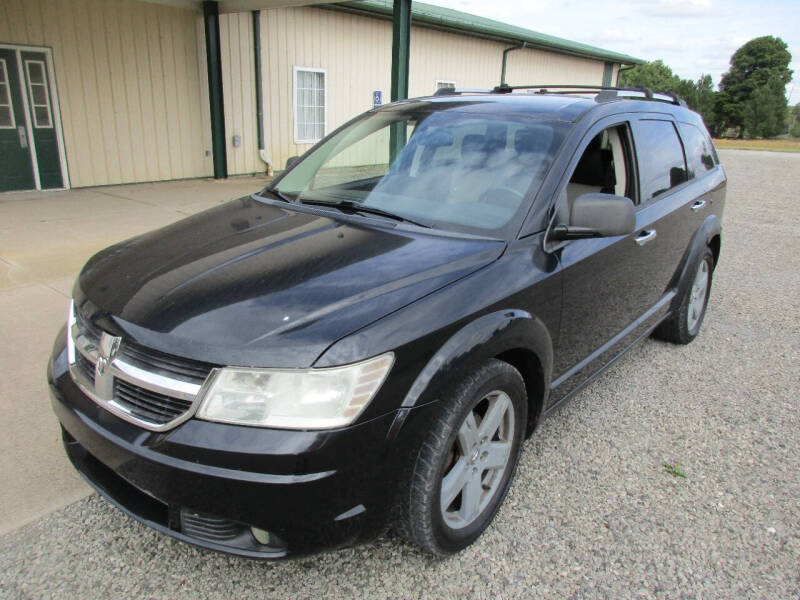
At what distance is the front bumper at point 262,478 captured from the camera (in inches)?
68.1

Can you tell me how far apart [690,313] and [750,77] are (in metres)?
81.8

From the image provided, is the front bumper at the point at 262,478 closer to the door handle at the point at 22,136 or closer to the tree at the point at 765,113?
the door handle at the point at 22,136

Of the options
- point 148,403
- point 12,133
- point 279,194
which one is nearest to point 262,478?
point 148,403

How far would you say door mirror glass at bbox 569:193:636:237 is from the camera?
2.46 metres

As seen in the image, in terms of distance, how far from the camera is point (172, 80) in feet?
35.2

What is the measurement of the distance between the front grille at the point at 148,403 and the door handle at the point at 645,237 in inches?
99.5

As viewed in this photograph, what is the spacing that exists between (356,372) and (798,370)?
3.79 meters

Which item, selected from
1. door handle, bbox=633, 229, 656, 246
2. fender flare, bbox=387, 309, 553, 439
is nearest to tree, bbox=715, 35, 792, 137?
door handle, bbox=633, 229, 656, 246

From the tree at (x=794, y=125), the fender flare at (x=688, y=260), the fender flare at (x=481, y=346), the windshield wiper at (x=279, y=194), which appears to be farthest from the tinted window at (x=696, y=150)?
the tree at (x=794, y=125)

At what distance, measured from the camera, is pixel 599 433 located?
127 inches

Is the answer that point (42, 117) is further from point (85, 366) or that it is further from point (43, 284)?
point (85, 366)

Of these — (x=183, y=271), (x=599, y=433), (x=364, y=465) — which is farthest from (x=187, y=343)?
(x=599, y=433)

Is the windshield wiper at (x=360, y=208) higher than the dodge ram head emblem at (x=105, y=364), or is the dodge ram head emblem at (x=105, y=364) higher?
the windshield wiper at (x=360, y=208)

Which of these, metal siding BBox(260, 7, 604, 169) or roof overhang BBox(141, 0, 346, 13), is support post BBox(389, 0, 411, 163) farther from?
metal siding BBox(260, 7, 604, 169)
